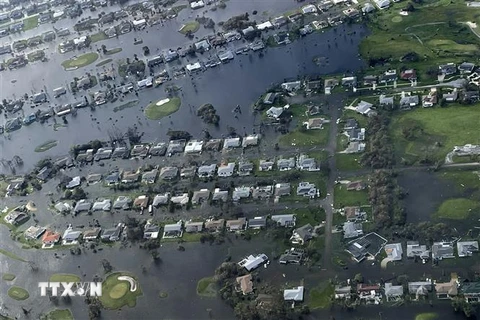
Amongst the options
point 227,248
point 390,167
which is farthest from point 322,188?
point 227,248

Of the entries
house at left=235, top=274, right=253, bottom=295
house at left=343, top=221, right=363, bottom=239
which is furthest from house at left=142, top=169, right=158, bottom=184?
house at left=343, top=221, right=363, bottom=239

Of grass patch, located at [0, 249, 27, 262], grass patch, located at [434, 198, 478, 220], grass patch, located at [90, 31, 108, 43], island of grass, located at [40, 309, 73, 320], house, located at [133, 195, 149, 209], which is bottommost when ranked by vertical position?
grass patch, located at [434, 198, 478, 220]

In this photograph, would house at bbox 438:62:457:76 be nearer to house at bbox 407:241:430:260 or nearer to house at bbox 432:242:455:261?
house at bbox 432:242:455:261

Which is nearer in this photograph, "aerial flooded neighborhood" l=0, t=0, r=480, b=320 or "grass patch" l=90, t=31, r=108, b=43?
"aerial flooded neighborhood" l=0, t=0, r=480, b=320

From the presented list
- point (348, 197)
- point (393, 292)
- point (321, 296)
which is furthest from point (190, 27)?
point (393, 292)

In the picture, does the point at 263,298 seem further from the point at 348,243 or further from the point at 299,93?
the point at 299,93

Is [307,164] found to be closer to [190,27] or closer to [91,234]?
[91,234]
